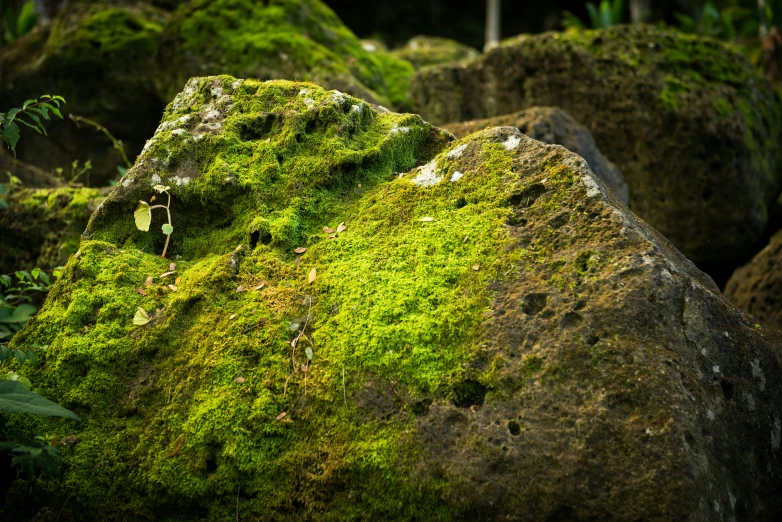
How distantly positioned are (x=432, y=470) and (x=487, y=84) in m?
5.37

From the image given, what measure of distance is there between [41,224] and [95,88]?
4.08 m

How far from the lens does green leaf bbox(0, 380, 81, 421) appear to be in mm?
2133

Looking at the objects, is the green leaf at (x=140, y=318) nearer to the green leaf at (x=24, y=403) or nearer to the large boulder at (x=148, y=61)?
the green leaf at (x=24, y=403)

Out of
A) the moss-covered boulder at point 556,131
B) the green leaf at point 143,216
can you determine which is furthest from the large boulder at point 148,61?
the green leaf at point 143,216

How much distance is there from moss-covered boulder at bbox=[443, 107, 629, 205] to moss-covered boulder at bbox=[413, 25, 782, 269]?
123cm

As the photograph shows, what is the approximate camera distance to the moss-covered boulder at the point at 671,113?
19.7ft

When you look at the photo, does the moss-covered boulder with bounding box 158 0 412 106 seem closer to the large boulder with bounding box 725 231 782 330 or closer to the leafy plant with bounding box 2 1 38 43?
the large boulder with bounding box 725 231 782 330

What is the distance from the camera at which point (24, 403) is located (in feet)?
7.13

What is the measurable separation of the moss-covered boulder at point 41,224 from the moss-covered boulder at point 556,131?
2672 millimetres

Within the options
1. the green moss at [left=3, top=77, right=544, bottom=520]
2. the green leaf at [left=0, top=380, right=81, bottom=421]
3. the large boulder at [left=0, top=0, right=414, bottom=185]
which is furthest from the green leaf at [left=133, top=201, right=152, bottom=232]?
the large boulder at [left=0, top=0, right=414, bottom=185]

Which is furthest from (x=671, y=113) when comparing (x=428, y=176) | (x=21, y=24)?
(x=21, y=24)

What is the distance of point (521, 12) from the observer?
2383 cm

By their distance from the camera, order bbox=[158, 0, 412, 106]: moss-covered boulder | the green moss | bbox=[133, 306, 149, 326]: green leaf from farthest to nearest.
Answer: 1. bbox=[158, 0, 412, 106]: moss-covered boulder
2. bbox=[133, 306, 149, 326]: green leaf
3. the green moss

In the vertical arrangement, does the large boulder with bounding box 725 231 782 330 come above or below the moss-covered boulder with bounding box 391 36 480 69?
below
